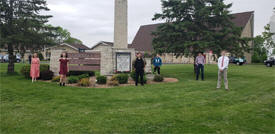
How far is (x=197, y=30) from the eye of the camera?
51.7ft

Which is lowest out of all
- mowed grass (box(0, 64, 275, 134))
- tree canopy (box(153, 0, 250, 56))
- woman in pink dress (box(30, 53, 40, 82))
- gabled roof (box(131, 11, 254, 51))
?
mowed grass (box(0, 64, 275, 134))

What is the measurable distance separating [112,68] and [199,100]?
8150mm

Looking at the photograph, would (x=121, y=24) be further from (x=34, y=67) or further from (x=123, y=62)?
(x=34, y=67)

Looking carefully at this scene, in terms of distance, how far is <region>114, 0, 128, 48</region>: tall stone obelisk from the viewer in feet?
48.7

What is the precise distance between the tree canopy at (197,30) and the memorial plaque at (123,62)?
8.54ft

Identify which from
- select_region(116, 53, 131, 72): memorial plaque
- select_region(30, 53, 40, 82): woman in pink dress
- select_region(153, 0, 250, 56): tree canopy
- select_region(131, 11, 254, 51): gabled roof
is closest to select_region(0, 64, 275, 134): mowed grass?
select_region(30, 53, 40, 82): woman in pink dress

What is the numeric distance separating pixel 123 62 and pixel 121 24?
285 cm

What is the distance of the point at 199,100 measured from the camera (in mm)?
7293

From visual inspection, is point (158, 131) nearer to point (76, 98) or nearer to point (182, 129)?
point (182, 129)

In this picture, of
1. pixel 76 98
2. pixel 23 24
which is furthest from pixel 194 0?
pixel 23 24

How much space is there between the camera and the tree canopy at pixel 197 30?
14.7m

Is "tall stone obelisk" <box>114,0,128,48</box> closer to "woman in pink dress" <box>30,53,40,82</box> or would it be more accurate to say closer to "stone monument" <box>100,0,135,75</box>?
"stone monument" <box>100,0,135,75</box>

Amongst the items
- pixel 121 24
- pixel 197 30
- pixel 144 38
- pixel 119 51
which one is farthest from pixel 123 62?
pixel 144 38

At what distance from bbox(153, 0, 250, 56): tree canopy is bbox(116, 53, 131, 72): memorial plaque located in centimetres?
260
